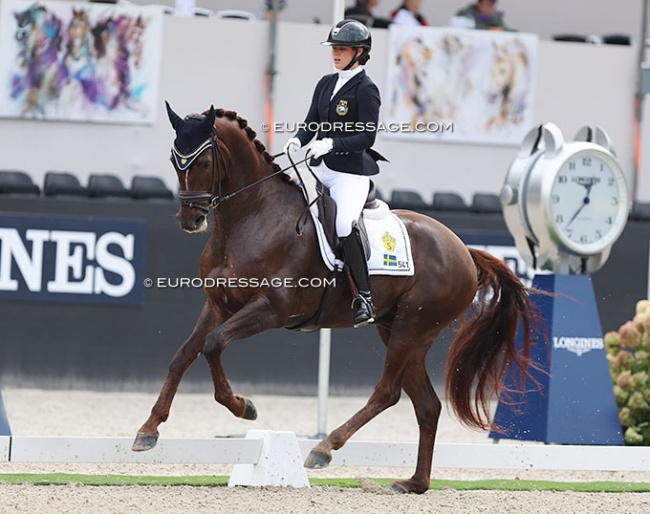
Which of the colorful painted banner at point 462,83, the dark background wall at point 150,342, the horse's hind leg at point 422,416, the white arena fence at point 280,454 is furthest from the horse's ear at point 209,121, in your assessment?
the colorful painted banner at point 462,83

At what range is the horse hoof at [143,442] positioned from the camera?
5.80 m

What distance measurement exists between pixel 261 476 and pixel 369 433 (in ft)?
11.0

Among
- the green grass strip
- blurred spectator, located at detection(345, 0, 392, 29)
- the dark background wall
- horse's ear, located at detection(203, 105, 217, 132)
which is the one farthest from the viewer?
blurred spectator, located at detection(345, 0, 392, 29)

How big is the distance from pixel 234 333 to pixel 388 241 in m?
1.09

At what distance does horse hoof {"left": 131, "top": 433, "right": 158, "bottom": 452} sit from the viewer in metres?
5.80

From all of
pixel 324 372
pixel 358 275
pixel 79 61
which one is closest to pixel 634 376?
pixel 324 372

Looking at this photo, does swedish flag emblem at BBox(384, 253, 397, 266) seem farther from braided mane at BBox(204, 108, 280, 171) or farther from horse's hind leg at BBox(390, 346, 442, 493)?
braided mane at BBox(204, 108, 280, 171)

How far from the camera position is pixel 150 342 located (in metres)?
10.7

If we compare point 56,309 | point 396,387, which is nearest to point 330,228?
point 396,387

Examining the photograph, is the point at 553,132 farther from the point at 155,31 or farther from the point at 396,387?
the point at 155,31

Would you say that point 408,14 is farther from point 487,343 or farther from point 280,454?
point 280,454

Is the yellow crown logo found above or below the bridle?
below

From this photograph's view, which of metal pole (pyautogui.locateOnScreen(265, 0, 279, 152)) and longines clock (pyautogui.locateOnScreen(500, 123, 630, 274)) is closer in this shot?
longines clock (pyautogui.locateOnScreen(500, 123, 630, 274))

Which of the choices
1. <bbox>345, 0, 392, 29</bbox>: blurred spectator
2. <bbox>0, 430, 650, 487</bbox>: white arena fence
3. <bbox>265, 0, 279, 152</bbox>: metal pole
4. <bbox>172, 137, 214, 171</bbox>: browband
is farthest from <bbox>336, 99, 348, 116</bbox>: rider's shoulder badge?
<bbox>345, 0, 392, 29</bbox>: blurred spectator
